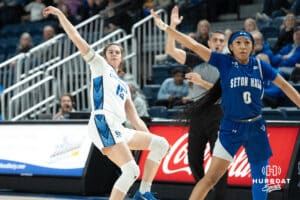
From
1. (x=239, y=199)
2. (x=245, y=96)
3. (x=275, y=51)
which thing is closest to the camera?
(x=245, y=96)

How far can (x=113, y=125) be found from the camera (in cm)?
764

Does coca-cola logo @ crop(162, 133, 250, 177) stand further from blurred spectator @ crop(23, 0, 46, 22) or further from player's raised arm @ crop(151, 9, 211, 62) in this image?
blurred spectator @ crop(23, 0, 46, 22)

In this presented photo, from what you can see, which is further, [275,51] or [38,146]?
[275,51]

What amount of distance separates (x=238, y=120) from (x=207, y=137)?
40.8 inches

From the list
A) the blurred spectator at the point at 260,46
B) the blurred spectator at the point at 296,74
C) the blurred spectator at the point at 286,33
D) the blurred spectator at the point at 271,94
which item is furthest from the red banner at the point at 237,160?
the blurred spectator at the point at 286,33

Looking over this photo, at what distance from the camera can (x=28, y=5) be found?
19516 millimetres

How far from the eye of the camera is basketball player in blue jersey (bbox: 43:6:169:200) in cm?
754

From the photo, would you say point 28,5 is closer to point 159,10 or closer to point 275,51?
point 159,10

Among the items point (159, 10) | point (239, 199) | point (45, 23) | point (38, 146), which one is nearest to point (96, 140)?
point (239, 199)

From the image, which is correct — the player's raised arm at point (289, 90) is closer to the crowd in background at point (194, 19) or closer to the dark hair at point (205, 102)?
the dark hair at point (205, 102)

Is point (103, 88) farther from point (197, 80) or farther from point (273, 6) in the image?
point (273, 6)

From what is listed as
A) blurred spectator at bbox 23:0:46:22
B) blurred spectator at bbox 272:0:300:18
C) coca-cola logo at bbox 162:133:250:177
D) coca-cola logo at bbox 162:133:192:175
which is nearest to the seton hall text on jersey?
coca-cola logo at bbox 162:133:250:177

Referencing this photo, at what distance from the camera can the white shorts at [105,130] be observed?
7.59 m

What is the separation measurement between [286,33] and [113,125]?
20.3 ft
